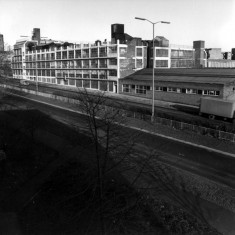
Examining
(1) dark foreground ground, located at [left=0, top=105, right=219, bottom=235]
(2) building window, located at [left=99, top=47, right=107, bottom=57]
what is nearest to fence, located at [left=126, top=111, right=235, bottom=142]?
(1) dark foreground ground, located at [left=0, top=105, right=219, bottom=235]

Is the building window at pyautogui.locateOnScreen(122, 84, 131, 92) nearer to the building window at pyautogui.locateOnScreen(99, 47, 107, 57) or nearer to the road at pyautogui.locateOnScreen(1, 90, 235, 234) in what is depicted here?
the building window at pyautogui.locateOnScreen(99, 47, 107, 57)

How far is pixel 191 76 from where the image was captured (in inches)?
2062

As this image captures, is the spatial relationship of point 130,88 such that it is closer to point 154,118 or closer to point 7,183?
point 154,118

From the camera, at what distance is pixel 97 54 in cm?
6900

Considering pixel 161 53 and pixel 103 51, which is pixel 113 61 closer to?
pixel 103 51

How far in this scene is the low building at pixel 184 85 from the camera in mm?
45000

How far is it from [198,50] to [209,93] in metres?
38.7

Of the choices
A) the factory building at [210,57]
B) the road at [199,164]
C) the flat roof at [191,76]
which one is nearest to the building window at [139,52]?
the flat roof at [191,76]

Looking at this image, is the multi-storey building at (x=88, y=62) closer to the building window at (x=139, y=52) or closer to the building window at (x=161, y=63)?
the building window at (x=139, y=52)

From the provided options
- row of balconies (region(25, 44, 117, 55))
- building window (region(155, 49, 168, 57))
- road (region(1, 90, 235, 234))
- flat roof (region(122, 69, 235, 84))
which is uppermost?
row of balconies (region(25, 44, 117, 55))

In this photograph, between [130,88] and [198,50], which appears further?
[198,50]

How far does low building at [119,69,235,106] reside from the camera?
45000 mm

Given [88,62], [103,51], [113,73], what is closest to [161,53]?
[113,73]

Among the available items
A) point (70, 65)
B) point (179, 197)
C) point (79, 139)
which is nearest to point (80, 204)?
point (179, 197)
